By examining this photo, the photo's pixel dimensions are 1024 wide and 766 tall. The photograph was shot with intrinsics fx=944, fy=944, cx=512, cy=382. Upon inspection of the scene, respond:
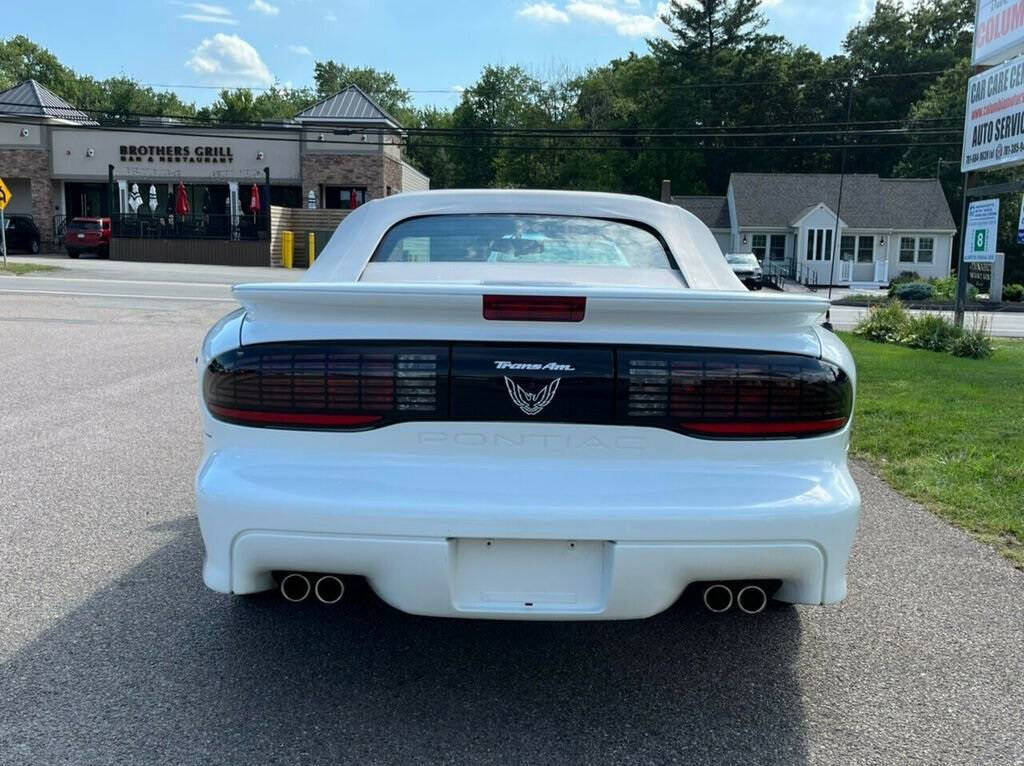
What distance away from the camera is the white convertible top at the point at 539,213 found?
3943 millimetres

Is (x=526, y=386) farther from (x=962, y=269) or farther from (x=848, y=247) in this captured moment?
(x=848, y=247)

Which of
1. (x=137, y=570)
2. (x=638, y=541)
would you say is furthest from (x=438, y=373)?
(x=137, y=570)

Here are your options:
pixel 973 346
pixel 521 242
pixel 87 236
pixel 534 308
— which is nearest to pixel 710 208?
pixel 87 236

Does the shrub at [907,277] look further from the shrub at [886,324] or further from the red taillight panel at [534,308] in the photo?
the red taillight panel at [534,308]

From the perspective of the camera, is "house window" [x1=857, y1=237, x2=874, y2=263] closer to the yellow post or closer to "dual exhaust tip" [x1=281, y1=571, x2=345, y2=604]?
the yellow post

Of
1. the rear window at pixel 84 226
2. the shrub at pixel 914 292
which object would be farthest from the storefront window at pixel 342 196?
the shrub at pixel 914 292

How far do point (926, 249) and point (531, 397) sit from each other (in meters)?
51.0

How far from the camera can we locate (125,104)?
3145 inches

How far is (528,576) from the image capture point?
2.72 meters

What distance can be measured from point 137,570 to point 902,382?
806 centimetres

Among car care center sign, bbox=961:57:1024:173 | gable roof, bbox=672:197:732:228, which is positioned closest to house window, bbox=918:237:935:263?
gable roof, bbox=672:197:732:228

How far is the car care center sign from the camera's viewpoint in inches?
487

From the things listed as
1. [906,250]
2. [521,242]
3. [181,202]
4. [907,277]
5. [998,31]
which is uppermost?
[998,31]

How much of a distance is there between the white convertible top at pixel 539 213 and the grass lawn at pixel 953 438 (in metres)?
2.11
